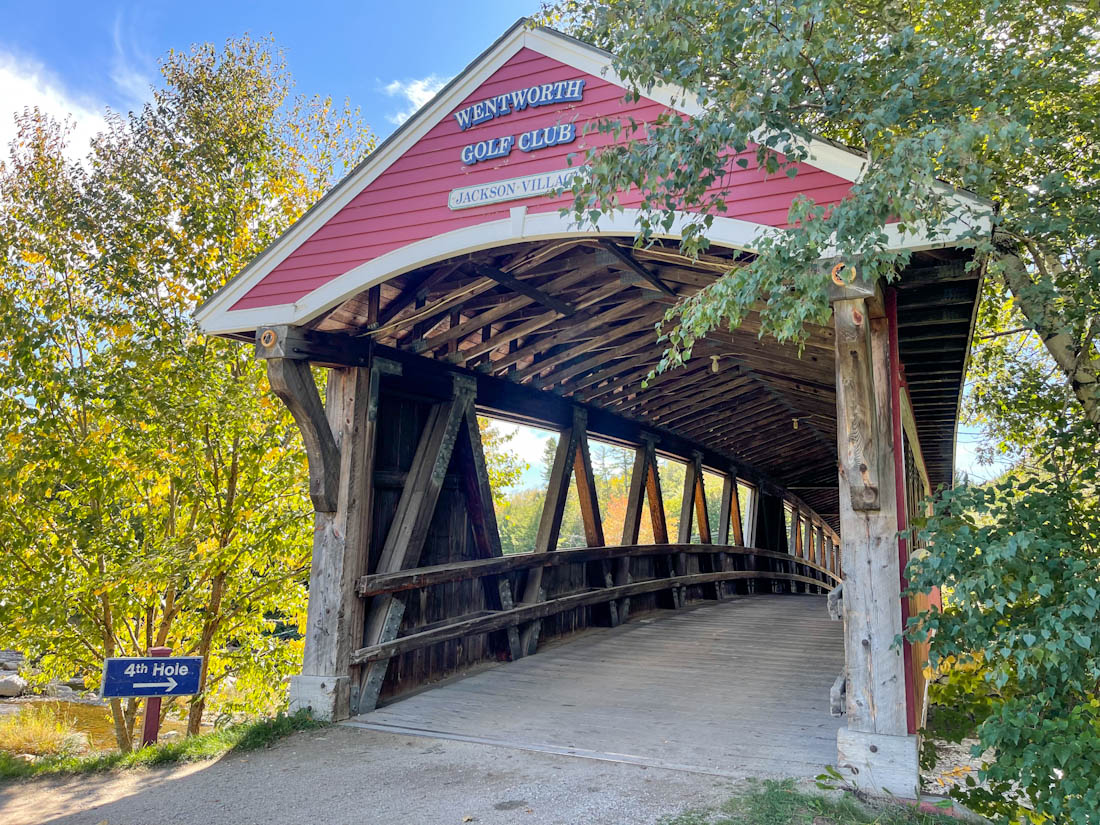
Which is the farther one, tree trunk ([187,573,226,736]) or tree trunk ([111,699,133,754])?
tree trunk ([187,573,226,736])

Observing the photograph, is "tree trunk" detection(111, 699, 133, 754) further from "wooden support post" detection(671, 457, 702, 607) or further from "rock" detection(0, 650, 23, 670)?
"rock" detection(0, 650, 23, 670)

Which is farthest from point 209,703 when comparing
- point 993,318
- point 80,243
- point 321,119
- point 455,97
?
point 993,318


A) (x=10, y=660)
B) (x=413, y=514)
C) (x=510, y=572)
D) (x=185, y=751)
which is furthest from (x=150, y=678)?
(x=10, y=660)

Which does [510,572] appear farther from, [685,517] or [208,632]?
[685,517]

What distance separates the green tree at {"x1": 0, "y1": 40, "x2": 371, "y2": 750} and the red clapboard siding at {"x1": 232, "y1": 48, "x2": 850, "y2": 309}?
8.75 ft

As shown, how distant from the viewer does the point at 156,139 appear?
7297 millimetres

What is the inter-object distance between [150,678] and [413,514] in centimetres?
174

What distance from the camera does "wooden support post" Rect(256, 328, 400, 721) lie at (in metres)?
4.41

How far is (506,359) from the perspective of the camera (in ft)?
20.0


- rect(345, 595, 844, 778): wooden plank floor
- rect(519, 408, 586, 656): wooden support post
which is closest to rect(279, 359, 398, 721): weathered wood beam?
rect(345, 595, 844, 778): wooden plank floor

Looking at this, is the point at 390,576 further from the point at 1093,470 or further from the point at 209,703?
the point at 209,703

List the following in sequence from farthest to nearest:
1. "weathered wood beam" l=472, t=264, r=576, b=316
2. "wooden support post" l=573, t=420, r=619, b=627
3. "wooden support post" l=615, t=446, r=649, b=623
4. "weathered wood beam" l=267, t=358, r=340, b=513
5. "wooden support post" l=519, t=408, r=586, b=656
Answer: "wooden support post" l=615, t=446, r=649, b=623 → "wooden support post" l=573, t=420, r=619, b=627 → "wooden support post" l=519, t=408, r=586, b=656 → "weathered wood beam" l=472, t=264, r=576, b=316 → "weathered wood beam" l=267, t=358, r=340, b=513

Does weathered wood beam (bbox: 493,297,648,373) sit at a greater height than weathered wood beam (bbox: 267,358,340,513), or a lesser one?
greater

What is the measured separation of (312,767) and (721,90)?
3576mm
